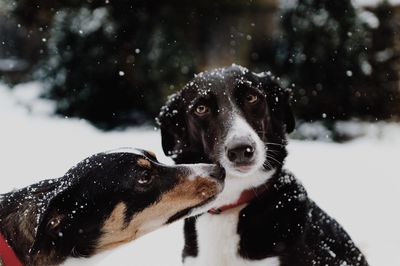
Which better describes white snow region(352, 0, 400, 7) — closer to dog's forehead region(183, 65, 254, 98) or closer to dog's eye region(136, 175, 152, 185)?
dog's forehead region(183, 65, 254, 98)

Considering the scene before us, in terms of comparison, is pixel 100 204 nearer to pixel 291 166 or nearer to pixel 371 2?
pixel 291 166

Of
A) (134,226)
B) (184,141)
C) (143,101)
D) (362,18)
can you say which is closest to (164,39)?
(143,101)

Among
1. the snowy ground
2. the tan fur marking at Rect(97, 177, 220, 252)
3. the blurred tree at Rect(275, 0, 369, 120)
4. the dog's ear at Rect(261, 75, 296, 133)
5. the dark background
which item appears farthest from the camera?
the dark background

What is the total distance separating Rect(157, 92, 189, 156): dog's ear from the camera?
3455 mm

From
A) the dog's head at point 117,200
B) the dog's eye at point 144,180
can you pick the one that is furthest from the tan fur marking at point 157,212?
the dog's eye at point 144,180

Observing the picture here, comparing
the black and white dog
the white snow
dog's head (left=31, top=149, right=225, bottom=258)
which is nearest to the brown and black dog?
dog's head (left=31, top=149, right=225, bottom=258)

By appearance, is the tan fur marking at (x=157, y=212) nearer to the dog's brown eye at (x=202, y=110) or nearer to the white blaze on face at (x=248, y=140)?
the white blaze on face at (x=248, y=140)

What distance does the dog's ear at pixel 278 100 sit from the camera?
3.43 m

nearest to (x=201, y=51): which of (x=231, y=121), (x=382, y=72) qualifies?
(x=382, y=72)

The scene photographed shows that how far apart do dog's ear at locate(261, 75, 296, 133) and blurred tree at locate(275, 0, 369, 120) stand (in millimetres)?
4501

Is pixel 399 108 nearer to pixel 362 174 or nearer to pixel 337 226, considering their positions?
pixel 362 174

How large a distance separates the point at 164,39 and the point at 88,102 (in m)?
1.48

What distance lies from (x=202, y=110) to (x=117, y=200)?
821 millimetres

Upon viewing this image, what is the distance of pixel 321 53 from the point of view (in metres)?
7.84
